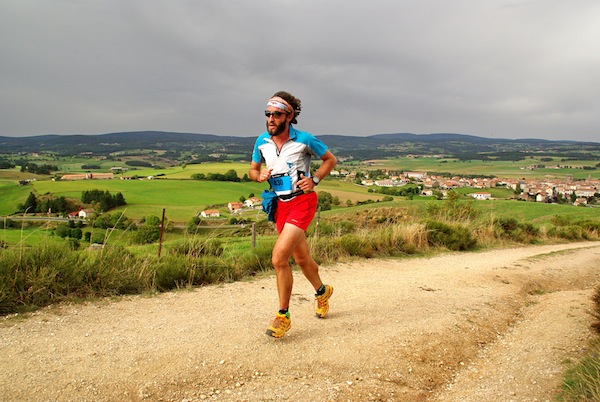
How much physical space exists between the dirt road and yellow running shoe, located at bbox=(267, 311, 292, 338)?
9 cm

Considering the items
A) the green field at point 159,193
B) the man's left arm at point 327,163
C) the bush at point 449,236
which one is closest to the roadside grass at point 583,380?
the man's left arm at point 327,163

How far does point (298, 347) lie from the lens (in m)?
3.79

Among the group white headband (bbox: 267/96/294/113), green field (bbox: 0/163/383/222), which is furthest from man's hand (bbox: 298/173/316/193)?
green field (bbox: 0/163/383/222)

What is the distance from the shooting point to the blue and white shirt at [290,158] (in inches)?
163

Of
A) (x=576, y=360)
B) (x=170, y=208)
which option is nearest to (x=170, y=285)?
(x=576, y=360)

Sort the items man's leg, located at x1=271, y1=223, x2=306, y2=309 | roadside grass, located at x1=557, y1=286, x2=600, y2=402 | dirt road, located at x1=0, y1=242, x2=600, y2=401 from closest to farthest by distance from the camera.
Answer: roadside grass, located at x1=557, y1=286, x2=600, y2=402 → dirt road, located at x1=0, y1=242, x2=600, y2=401 → man's leg, located at x1=271, y1=223, x2=306, y2=309

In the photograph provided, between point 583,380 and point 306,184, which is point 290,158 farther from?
point 583,380

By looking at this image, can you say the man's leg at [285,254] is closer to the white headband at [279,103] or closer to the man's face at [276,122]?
the man's face at [276,122]

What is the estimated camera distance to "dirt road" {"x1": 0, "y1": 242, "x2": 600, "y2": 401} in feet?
10.0

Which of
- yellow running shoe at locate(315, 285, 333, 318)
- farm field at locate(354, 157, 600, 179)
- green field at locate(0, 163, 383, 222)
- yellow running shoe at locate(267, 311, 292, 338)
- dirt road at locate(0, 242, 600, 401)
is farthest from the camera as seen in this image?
farm field at locate(354, 157, 600, 179)

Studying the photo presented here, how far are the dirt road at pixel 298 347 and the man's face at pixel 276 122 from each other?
204cm

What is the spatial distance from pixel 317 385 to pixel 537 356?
7.45ft

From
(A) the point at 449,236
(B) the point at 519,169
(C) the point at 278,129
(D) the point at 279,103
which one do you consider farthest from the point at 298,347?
(B) the point at 519,169

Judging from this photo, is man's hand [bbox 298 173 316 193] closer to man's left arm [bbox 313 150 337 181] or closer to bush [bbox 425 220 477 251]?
man's left arm [bbox 313 150 337 181]
